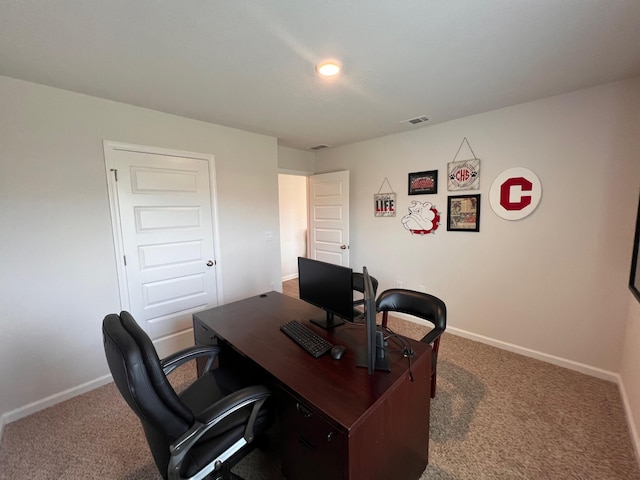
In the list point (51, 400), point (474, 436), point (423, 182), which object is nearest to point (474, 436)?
point (474, 436)

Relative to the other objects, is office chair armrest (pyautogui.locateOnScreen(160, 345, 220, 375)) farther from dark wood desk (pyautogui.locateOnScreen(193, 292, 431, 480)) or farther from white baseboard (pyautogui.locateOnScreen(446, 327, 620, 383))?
white baseboard (pyautogui.locateOnScreen(446, 327, 620, 383))

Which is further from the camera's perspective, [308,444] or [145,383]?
[308,444]

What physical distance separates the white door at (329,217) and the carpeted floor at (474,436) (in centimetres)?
223

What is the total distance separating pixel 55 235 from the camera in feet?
7.07

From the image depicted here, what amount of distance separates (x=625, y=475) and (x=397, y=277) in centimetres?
240

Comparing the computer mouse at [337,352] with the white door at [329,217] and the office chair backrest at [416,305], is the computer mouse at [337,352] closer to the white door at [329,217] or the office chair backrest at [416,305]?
the office chair backrest at [416,305]

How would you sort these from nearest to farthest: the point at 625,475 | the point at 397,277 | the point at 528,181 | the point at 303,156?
the point at 625,475 < the point at 528,181 < the point at 397,277 < the point at 303,156

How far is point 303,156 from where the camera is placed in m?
4.43

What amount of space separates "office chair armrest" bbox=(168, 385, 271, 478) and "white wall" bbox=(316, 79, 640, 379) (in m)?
2.66

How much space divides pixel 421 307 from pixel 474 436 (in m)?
0.87

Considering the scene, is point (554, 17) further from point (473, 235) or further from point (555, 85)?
point (473, 235)

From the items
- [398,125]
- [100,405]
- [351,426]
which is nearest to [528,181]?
[398,125]

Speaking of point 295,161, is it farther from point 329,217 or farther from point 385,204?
point 385,204

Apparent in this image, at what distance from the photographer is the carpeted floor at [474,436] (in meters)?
1.59
